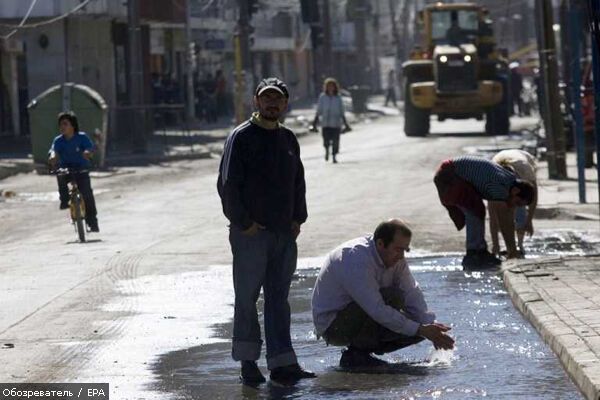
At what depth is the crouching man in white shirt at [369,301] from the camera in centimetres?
991

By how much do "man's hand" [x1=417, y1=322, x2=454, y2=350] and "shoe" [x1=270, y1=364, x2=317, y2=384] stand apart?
738mm

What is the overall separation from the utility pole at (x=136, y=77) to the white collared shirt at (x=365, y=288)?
2892 cm

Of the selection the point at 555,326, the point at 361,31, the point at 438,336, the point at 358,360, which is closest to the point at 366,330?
the point at 358,360

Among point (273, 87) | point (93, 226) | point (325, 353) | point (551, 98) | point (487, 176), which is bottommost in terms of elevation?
point (325, 353)

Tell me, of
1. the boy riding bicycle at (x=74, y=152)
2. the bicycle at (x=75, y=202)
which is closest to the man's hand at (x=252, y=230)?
the bicycle at (x=75, y=202)

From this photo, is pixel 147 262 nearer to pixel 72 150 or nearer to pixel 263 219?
pixel 72 150

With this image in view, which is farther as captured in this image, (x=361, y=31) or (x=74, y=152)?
(x=361, y=31)

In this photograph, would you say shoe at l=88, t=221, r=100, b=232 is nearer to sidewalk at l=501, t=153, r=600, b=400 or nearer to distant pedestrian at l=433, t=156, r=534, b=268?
distant pedestrian at l=433, t=156, r=534, b=268

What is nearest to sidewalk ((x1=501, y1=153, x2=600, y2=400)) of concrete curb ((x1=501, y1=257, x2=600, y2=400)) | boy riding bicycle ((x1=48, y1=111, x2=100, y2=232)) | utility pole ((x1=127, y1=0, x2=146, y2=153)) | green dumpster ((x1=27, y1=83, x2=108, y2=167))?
concrete curb ((x1=501, y1=257, x2=600, y2=400))

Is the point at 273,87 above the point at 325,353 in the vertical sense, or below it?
above

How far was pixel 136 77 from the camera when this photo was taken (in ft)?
129

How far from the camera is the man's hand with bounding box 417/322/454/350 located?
9664 mm

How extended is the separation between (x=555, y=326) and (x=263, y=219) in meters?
2.24

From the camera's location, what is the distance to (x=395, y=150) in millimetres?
39094
